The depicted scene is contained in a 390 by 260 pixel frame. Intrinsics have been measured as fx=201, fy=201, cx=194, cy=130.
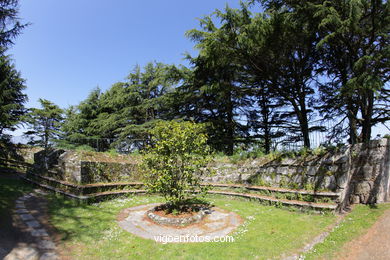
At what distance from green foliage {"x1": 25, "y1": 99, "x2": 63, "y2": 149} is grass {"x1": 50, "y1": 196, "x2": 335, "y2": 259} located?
18.7 meters

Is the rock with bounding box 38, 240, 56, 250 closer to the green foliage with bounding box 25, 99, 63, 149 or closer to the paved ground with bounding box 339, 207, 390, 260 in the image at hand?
the paved ground with bounding box 339, 207, 390, 260

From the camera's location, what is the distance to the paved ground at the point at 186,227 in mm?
4891

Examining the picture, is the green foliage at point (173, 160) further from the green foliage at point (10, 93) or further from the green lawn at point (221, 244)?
the green foliage at point (10, 93)

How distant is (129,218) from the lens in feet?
19.5

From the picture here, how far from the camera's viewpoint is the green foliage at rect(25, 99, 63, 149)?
70.1ft

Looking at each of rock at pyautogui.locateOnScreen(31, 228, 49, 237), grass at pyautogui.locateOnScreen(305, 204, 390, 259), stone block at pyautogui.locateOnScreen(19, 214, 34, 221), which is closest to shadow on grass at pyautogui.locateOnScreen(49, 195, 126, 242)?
rock at pyautogui.locateOnScreen(31, 228, 49, 237)

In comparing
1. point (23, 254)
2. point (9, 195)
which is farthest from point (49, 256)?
point (9, 195)

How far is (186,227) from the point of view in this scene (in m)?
5.39

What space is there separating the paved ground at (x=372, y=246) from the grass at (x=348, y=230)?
0.11m

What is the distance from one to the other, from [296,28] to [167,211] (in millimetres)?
8731

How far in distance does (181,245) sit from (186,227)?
112cm

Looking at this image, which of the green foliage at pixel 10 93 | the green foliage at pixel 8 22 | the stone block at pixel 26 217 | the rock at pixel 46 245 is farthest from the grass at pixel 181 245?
the green foliage at pixel 10 93

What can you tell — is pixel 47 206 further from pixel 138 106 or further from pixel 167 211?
pixel 138 106

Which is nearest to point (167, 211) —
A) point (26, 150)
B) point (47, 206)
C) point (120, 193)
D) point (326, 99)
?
point (120, 193)
